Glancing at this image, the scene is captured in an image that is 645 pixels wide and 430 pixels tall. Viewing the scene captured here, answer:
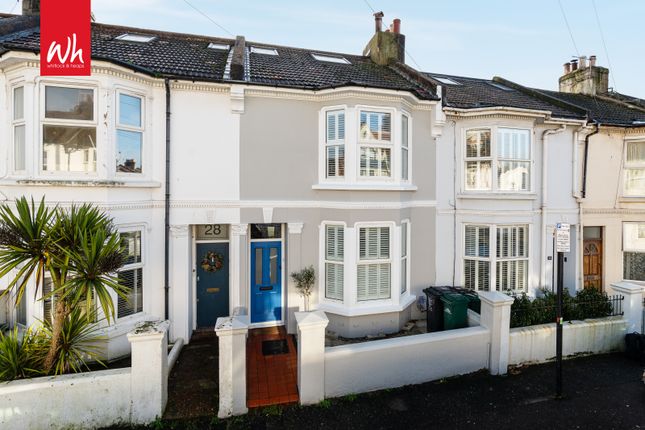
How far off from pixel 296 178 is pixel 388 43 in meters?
6.84

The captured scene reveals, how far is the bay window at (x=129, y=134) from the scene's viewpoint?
6.68m

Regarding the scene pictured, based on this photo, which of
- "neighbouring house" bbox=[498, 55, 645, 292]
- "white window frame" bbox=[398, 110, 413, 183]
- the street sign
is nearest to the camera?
the street sign

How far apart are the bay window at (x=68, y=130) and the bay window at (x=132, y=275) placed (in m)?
1.58

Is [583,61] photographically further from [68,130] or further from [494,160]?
[68,130]

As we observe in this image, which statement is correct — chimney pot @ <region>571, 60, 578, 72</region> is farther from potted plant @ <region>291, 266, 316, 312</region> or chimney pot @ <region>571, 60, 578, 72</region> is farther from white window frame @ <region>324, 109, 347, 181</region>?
potted plant @ <region>291, 266, 316, 312</region>

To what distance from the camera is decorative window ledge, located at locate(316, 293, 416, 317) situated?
7.67 m

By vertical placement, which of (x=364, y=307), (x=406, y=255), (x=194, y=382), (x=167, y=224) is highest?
(x=167, y=224)

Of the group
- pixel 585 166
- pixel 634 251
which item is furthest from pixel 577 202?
pixel 634 251

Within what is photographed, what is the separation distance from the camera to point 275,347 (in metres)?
7.26

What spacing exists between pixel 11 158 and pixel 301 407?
23.9 ft

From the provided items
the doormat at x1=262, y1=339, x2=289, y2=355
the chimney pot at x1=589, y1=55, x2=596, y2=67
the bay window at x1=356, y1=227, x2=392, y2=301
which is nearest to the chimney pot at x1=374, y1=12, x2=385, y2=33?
the bay window at x1=356, y1=227, x2=392, y2=301

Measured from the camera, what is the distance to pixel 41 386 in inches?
180

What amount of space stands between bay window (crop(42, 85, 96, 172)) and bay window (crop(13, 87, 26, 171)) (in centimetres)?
61

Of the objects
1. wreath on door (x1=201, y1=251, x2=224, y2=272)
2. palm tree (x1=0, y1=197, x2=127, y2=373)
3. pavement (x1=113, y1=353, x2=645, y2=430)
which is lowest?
pavement (x1=113, y1=353, x2=645, y2=430)
